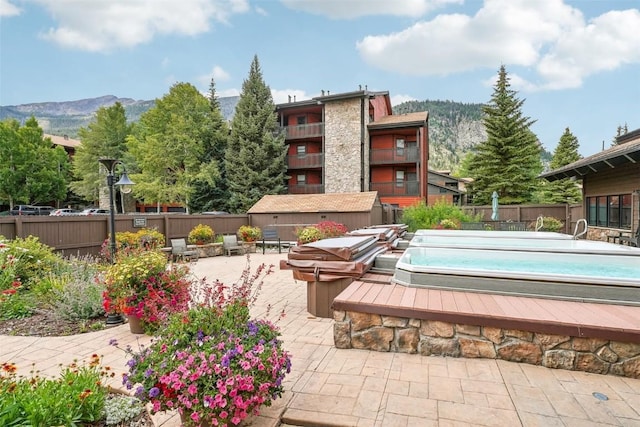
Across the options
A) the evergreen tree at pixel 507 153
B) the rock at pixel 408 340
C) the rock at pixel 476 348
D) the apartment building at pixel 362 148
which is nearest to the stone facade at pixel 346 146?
the apartment building at pixel 362 148

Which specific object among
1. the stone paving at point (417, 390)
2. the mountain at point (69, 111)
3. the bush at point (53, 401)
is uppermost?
the mountain at point (69, 111)

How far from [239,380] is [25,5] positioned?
17.8m

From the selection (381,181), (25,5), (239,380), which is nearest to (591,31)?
(381,181)

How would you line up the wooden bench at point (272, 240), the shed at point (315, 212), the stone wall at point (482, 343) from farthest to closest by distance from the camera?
1. the shed at point (315, 212)
2. the wooden bench at point (272, 240)
3. the stone wall at point (482, 343)

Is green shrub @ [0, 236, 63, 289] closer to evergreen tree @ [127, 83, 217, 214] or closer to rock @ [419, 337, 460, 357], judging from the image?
rock @ [419, 337, 460, 357]

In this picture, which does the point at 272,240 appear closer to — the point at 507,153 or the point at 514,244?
the point at 514,244

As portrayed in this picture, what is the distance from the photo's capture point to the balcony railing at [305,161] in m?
21.2

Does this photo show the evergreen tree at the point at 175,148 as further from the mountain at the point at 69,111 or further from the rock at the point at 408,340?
the mountain at the point at 69,111

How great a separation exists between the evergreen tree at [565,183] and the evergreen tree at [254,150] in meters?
19.0

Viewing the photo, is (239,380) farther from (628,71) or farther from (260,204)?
(628,71)

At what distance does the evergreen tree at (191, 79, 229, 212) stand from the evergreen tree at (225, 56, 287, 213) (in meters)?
0.76

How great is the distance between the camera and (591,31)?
38.3ft

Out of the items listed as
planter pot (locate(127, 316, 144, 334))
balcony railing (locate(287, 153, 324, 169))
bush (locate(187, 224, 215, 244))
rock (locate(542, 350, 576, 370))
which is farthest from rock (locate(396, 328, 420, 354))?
balcony railing (locate(287, 153, 324, 169))

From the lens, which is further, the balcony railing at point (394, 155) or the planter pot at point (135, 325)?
the balcony railing at point (394, 155)
